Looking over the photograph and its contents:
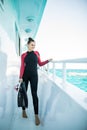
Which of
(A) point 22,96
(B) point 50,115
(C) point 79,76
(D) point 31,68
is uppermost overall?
(D) point 31,68

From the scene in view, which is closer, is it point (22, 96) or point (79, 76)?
point (22, 96)

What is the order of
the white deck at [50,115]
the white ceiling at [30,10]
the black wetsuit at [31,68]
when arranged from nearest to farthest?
the white deck at [50,115] → the black wetsuit at [31,68] → the white ceiling at [30,10]

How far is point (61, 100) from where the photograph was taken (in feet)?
7.06

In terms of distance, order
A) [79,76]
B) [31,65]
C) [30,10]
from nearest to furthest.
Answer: [31,65], [79,76], [30,10]

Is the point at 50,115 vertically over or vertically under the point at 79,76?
under

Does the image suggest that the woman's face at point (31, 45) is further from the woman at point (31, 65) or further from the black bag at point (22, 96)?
the black bag at point (22, 96)

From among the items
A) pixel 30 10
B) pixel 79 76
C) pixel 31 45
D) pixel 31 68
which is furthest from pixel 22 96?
pixel 30 10

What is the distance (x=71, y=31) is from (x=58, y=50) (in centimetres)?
110

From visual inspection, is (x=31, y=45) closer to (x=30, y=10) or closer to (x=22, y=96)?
(x=22, y=96)

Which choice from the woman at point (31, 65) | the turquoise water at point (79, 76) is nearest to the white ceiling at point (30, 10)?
the turquoise water at point (79, 76)

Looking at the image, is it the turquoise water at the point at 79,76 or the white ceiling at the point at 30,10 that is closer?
the turquoise water at the point at 79,76

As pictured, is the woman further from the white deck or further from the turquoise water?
the turquoise water

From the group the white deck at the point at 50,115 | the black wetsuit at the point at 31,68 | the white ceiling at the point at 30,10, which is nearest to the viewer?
the white deck at the point at 50,115

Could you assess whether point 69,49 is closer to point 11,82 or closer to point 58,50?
point 58,50
